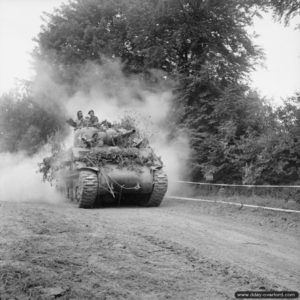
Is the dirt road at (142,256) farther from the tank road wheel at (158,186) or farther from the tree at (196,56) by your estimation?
the tree at (196,56)

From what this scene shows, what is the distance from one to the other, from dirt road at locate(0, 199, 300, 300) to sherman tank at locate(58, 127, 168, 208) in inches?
77.6

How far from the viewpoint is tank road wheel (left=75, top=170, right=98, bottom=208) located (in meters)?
11.9

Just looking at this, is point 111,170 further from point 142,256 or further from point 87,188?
point 142,256

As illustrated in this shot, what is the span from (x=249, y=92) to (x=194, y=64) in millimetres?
3704

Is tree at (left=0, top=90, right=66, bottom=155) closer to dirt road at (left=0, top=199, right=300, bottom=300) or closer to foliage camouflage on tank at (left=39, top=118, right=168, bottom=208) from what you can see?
foliage camouflage on tank at (left=39, top=118, right=168, bottom=208)

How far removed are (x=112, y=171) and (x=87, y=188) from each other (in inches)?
36.5

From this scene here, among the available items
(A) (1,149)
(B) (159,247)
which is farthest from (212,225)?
(A) (1,149)

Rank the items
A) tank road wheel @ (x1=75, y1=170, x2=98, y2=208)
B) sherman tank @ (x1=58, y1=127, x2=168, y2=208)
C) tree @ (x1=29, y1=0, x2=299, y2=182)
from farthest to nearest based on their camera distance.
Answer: tree @ (x1=29, y1=0, x2=299, y2=182)
sherman tank @ (x1=58, y1=127, x2=168, y2=208)
tank road wheel @ (x1=75, y1=170, x2=98, y2=208)

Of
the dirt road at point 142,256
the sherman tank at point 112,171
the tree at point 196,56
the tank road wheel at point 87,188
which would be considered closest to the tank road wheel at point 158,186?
the sherman tank at point 112,171

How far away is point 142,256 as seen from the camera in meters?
6.08

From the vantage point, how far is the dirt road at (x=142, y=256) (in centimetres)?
451

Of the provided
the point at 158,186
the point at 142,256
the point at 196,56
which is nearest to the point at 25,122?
the point at 196,56

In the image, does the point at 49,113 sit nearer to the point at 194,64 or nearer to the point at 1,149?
the point at 1,149

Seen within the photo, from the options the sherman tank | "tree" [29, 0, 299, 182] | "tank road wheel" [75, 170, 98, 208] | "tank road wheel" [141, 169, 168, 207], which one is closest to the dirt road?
"tank road wheel" [75, 170, 98, 208]
